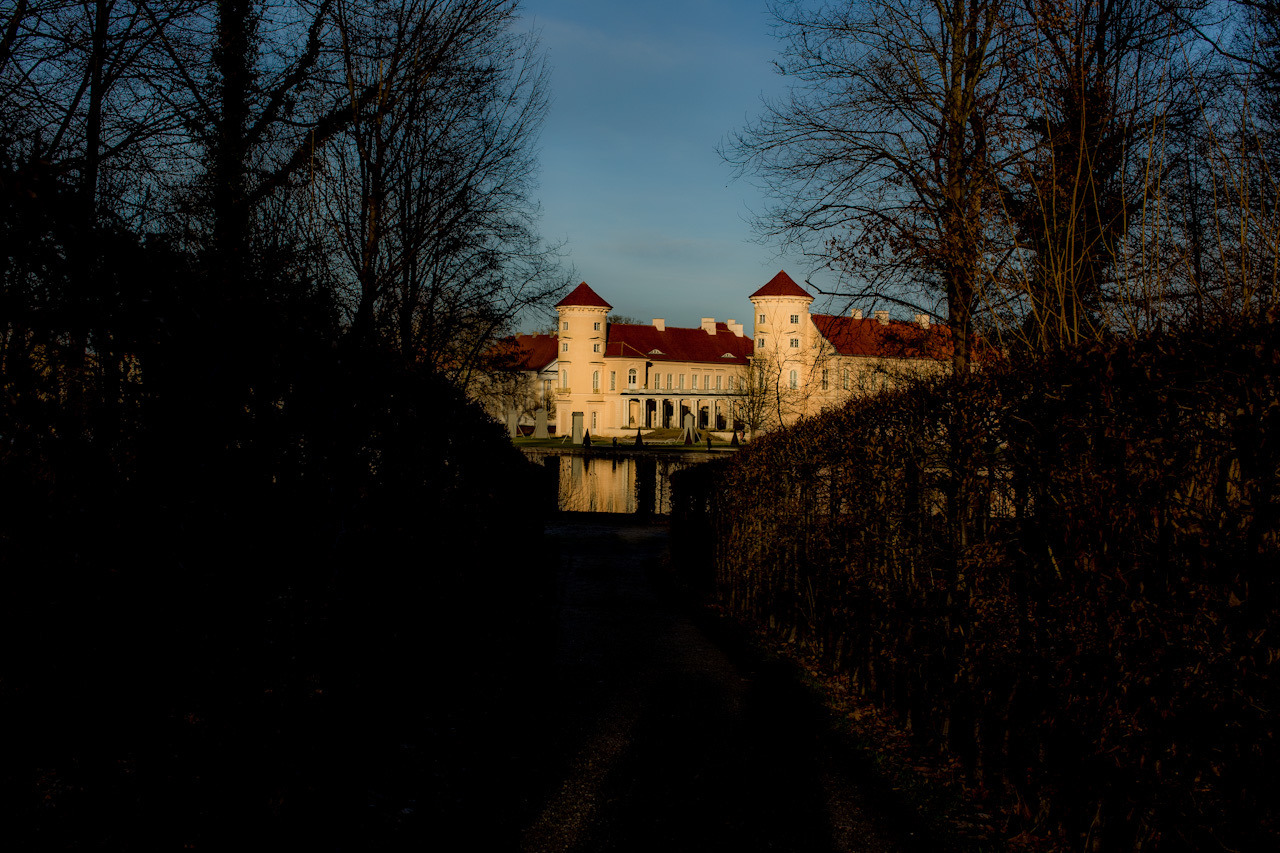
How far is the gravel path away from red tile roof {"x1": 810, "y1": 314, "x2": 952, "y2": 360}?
845 cm

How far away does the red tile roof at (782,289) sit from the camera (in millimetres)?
80062

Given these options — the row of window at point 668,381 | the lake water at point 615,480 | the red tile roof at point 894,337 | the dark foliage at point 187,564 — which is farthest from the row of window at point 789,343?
the dark foliage at point 187,564

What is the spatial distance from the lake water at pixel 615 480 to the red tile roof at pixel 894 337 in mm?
3749

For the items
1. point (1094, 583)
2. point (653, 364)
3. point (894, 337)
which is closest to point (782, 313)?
→ point (653, 364)

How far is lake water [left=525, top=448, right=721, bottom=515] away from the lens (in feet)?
86.6

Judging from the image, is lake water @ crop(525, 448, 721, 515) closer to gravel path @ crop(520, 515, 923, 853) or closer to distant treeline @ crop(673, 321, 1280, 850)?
gravel path @ crop(520, 515, 923, 853)

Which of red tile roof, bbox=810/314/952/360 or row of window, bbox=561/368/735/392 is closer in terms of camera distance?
red tile roof, bbox=810/314/952/360

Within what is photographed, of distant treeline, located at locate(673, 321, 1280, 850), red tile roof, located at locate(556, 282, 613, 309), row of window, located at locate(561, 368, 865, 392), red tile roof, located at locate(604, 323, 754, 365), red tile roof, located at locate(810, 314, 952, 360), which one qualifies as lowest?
distant treeline, located at locate(673, 321, 1280, 850)

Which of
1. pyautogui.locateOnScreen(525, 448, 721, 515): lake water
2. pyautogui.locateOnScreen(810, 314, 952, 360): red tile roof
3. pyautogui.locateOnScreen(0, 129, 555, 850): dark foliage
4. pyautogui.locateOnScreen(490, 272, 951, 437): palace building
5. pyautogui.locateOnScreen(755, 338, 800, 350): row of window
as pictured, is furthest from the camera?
pyautogui.locateOnScreen(490, 272, 951, 437): palace building

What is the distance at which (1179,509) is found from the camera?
3125 millimetres

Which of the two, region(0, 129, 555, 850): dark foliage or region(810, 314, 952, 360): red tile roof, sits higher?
region(810, 314, 952, 360): red tile roof

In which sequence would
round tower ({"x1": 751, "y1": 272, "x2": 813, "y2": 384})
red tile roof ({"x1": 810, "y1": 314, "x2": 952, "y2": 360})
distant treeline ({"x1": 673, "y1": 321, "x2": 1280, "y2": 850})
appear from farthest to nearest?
round tower ({"x1": 751, "y1": 272, "x2": 813, "y2": 384}) → red tile roof ({"x1": 810, "y1": 314, "x2": 952, "y2": 360}) → distant treeline ({"x1": 673, "y1": 321, "x2": 1280, "y2": 850})

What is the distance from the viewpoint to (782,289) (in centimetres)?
8094

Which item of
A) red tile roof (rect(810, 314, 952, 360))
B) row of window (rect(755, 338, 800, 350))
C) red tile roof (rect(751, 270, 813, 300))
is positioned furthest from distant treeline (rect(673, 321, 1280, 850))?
red tile roof (rect(751, 270, 813, 300))
